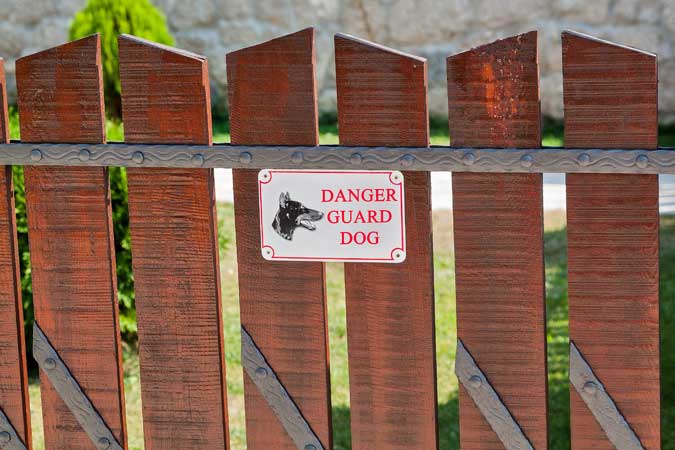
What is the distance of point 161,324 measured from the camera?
2285 millimetres

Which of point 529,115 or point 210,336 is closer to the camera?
point 529,115

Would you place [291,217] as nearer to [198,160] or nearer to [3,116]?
[198,160]

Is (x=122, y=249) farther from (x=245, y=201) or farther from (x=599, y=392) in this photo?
(x=599, y=392)

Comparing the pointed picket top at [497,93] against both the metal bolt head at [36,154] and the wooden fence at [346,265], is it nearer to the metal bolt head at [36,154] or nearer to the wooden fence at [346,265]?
the wooden fence at [346,265]

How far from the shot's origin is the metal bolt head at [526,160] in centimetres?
202

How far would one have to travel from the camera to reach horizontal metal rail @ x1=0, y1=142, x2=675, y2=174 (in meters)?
1.99

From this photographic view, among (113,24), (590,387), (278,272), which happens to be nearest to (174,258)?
(278,272)

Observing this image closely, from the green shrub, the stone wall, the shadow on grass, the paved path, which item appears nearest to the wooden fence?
the shadow on grass

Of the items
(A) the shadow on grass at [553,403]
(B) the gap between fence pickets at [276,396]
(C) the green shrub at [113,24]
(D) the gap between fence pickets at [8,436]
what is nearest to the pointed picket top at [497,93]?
(B) the gap between fence pickets at [276,396]

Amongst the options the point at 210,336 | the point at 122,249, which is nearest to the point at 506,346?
the point at 210,336

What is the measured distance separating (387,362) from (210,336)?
0.35 meters

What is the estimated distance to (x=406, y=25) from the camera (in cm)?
913

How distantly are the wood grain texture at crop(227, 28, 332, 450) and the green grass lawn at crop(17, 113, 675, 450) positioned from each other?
155cm

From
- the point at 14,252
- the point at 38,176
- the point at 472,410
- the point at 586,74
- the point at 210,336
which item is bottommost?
the point at 472,410
